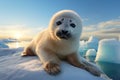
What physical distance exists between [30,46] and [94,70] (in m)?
1.08

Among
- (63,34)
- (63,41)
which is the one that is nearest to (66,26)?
(63,34)

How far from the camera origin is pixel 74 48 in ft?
8.08

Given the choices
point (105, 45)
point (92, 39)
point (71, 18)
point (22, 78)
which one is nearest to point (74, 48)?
point (71, 18)

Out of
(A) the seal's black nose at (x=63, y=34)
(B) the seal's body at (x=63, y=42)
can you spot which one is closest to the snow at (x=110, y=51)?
(B) the seal's body at (x=63, y=42)

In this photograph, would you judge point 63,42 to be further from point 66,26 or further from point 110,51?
point 110,51

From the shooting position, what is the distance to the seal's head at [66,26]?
2.14m

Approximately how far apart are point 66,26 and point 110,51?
7.09 m

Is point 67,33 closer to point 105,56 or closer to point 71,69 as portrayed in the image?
point 71,69

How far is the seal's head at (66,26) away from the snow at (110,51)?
6.67 m

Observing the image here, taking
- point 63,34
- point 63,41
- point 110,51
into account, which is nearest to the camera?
point 63,34

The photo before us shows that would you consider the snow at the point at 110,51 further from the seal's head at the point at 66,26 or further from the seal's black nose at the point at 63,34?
the seal's black nose at the point at 63,34

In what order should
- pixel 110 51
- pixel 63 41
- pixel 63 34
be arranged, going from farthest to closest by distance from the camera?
pixel 110 51, pixel 63 41, pixel 63 34

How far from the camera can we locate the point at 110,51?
8.98m

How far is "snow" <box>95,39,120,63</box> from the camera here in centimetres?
884
